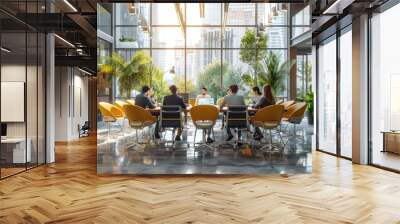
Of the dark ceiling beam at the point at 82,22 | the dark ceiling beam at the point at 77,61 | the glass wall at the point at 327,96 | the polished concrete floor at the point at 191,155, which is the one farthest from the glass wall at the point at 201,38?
the dark ceiling beam at the point at 77,61

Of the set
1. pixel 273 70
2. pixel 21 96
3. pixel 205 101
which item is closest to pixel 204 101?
pixel 205 101

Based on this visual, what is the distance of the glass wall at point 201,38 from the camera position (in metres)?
6.42

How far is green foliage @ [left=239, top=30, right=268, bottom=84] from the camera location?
647 centimetres

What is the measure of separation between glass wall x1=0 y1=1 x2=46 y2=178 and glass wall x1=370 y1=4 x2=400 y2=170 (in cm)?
649

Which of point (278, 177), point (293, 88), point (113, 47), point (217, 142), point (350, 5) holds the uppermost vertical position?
point (350, 5)

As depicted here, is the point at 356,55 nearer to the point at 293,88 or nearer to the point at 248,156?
the point at 293,88

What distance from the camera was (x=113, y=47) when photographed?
6.44 metres

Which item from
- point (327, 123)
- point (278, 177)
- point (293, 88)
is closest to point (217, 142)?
point (278, 177)

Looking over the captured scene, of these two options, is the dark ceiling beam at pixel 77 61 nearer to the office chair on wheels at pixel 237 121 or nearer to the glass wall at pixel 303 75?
the office chair on wheels at pixel 237 121

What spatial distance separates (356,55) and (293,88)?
2.41 m

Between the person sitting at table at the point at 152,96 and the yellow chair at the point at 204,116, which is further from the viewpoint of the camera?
the yellow chair at the point at 204,116

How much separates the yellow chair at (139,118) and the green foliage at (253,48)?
181 centimetres

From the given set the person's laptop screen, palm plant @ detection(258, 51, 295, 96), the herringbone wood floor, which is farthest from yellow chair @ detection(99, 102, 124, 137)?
palm plant @ detection(258, 51, 295, 96)

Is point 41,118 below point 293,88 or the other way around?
below
